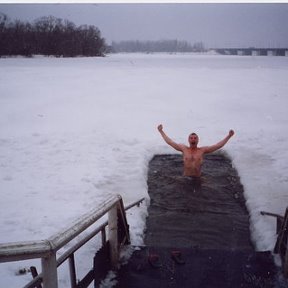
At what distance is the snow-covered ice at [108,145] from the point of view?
19.0ft

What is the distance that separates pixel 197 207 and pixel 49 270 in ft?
16.0

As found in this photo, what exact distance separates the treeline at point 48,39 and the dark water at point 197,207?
64402mm

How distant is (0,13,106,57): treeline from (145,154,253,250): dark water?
64.4 metres

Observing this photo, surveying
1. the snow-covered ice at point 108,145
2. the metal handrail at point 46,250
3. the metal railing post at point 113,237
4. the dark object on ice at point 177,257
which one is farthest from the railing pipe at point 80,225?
the snow-covered ice at point 108,145

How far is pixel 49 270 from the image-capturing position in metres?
2.27

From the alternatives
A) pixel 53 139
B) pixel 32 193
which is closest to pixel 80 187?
pixel 32 193

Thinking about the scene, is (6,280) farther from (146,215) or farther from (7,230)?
(146,215)

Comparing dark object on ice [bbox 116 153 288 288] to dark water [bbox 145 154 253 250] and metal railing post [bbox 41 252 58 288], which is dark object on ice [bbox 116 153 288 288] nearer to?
dark water [bbox 145 154 253 250]

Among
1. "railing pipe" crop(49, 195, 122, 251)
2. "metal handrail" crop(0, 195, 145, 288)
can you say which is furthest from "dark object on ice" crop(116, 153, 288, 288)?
"metal handrail" crop(0, 195, 145, 288)

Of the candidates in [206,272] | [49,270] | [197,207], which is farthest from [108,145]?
[49,270]

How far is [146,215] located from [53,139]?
515cm

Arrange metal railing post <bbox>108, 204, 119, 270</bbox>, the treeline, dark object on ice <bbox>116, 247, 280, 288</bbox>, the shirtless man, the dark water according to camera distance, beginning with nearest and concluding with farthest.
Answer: dark object on ice <bbox>116, 247, 280, 288</bbox>
metal railing post <bbox>108, 204, 119, 270</bbox>
the dark water
the shirtless man
the treeline

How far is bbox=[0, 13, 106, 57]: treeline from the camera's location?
6781 centimetres

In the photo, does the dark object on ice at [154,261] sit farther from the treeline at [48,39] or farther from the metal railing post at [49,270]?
the treeline at [48,39]
